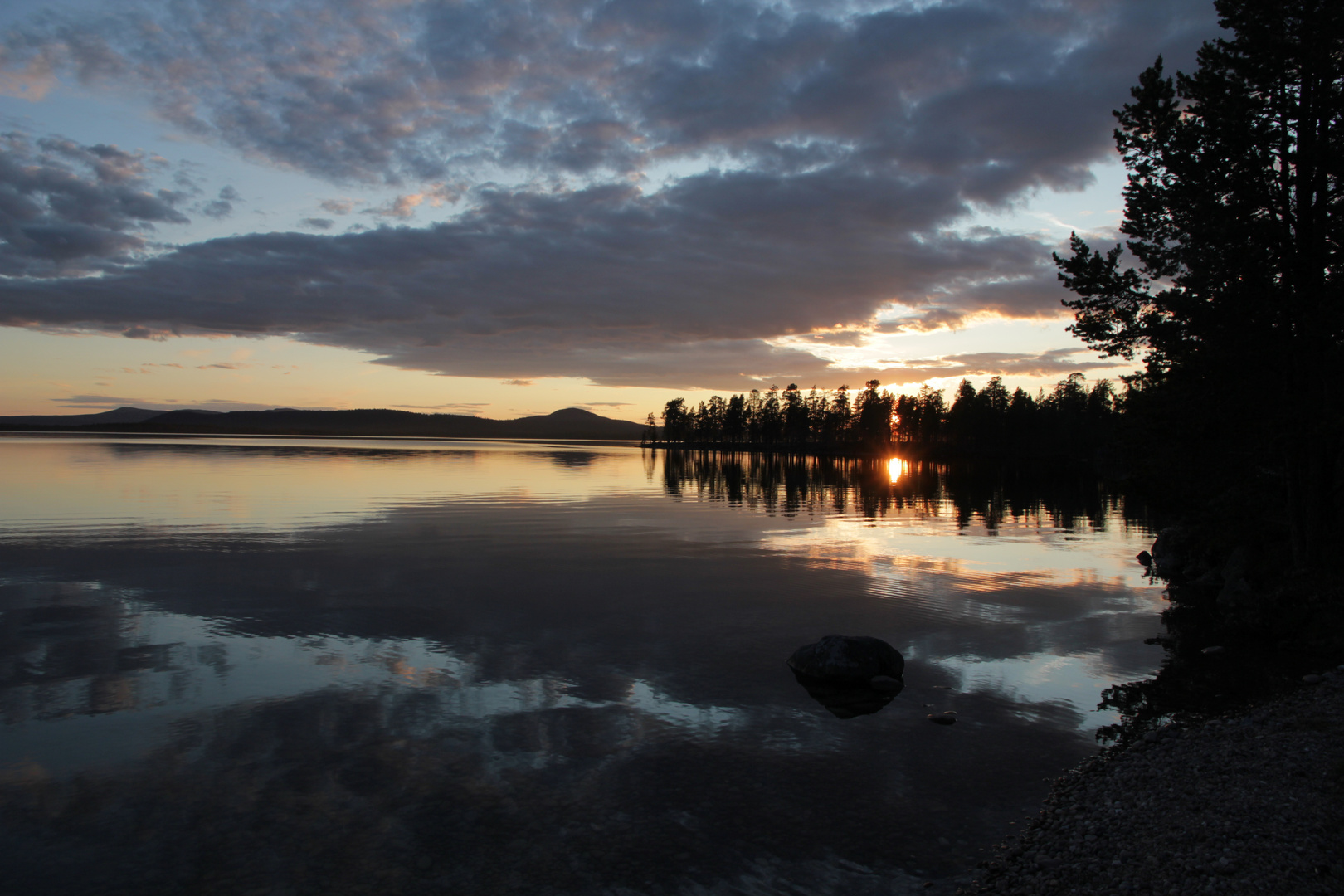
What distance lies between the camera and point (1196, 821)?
9086 millimetres

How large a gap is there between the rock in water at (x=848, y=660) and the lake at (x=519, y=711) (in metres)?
0.60

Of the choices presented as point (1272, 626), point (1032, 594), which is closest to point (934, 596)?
point (1032, 594)

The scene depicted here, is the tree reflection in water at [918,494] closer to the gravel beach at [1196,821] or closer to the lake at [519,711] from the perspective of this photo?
the lake at [519,711]

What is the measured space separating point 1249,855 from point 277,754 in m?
12.8

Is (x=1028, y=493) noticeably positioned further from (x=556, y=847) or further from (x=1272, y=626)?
(x=556, y=847)

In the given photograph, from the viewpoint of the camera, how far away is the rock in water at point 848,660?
15.7 meters

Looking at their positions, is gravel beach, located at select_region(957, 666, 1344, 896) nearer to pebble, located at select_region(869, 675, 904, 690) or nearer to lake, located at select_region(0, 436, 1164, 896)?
lake, located at select_region(0, 436, 1164, 896)

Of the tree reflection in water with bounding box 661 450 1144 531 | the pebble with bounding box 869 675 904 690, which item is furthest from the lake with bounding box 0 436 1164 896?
the tree reflection in water with bounding box 661 450 1144 531

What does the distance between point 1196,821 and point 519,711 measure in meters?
10.2

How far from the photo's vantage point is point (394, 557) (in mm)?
28562

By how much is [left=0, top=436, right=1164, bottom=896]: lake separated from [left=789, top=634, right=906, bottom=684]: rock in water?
0.60 m

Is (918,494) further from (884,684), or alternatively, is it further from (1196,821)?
(1196,821)

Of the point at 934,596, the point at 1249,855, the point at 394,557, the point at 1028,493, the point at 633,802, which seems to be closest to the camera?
the point at 1249,855

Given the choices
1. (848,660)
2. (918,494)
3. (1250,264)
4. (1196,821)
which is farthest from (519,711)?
(918,494)
